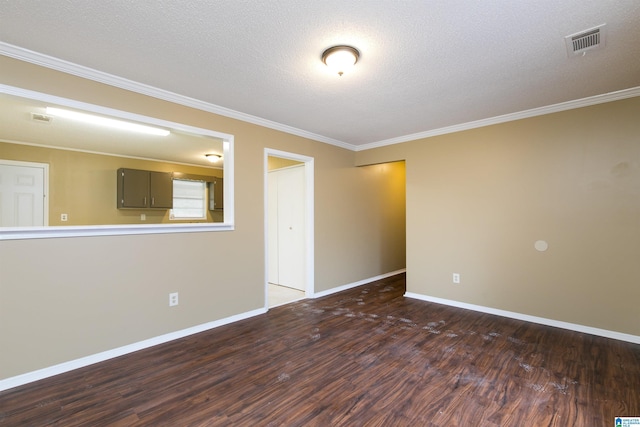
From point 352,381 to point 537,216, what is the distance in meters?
2.93

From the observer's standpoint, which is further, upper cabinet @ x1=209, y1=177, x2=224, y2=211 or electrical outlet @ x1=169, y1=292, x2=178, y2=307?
upper cabinet @ x1=209, y1=177, x2=224, y2=211

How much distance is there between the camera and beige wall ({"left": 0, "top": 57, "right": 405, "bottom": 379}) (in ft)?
7.05

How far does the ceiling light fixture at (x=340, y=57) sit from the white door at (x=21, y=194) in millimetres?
5053


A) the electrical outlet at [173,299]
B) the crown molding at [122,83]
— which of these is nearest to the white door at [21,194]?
the crown molding at [122,83]

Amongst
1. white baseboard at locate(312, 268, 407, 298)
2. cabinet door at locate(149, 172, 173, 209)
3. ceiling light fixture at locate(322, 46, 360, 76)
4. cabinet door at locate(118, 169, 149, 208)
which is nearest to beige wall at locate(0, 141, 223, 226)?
cabinet door at locate(118, 169, 149, 208)

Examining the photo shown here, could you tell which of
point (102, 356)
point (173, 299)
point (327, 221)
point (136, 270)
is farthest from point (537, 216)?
point (102, 356)

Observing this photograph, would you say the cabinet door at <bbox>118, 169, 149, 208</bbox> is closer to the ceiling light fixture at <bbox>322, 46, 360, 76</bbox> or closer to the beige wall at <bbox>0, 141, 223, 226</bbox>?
the beige wall at <bbox>0, 141, 223, 226</bbox>

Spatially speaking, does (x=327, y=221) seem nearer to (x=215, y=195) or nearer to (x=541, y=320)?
(x=541, y=320)

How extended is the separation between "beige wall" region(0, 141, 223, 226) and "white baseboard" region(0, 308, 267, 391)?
3.38m

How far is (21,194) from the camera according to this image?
14.0ft

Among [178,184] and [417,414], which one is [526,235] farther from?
[178,184]

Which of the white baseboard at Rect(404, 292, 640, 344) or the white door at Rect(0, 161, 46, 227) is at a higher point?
the white door at Rect(0, 161, 46, 227)

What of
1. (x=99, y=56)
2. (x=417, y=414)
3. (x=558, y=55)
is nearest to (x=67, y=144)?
(x=99, y=56)

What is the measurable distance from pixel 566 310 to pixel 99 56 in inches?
204
